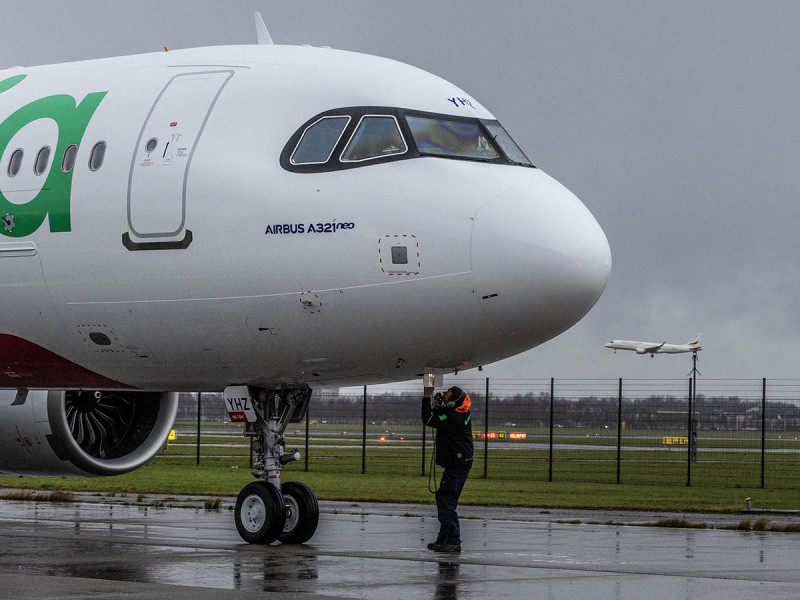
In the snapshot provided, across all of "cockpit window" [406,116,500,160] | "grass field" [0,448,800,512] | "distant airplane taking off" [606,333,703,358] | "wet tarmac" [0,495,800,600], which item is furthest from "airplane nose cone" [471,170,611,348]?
"distant airplane taking off" [606,333,703,358]

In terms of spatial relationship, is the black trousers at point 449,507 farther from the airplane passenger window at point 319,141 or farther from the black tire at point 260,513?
the airplane passenger window at point 319,141

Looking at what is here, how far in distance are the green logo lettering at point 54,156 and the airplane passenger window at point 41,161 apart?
104 millimetres

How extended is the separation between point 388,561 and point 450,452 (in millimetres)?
1773

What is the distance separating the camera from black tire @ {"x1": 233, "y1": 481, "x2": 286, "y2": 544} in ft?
53.7

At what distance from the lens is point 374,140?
14.7 meters

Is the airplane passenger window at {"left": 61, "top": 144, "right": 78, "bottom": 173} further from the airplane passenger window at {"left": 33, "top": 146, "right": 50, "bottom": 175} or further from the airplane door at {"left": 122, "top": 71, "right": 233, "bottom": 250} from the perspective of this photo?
the airplane door at {"left": 122, "top": 71, "right": 233, "bottom": 250}

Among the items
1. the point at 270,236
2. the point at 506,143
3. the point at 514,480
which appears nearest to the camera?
the point at 270,236

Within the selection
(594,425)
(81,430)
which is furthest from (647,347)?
(81,430)

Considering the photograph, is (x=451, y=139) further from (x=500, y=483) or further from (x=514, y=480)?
(x=514, y=480)

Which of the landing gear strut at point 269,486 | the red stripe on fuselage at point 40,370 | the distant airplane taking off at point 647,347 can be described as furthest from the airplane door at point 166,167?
the distant airplane taking off at point 647,347

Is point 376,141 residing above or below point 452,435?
above

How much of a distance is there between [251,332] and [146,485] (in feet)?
56.6

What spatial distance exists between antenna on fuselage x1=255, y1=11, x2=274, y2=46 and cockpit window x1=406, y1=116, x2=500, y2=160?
3095mm

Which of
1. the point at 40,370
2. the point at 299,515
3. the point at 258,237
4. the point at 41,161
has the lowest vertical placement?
the point at 299,515
